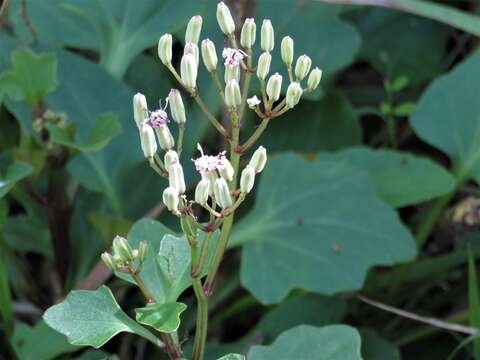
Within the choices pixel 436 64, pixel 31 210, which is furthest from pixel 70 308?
pixel 436 64

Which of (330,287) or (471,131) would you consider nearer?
(330,287)

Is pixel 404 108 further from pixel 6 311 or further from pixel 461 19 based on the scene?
pixel 6 311

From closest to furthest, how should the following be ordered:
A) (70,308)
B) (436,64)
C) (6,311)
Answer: (70,308), (6,311), (436,64)

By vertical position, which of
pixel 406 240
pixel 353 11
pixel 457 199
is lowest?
pixel 457 199

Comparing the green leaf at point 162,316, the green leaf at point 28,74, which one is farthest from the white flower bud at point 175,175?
the green leaf at point 28,74

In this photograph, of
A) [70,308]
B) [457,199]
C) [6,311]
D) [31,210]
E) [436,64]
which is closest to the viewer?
[70,308]

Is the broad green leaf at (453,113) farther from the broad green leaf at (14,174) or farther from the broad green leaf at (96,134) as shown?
the broad green leaf at (14,174)

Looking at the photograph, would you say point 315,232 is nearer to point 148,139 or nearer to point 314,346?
point 314,346

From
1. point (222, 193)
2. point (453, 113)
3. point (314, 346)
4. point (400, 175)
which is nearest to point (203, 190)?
point (222, 193)
